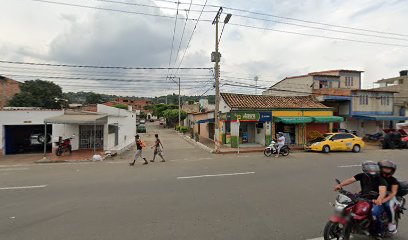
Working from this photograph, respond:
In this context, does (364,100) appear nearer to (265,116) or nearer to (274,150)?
(265,116)

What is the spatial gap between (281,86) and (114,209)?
3307 centimetres

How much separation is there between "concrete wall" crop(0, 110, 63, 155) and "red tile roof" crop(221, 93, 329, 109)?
1327 cm

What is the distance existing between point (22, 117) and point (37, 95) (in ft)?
112

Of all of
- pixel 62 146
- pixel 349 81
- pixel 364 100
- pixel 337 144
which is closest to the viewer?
pixel 62 146

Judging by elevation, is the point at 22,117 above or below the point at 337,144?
above

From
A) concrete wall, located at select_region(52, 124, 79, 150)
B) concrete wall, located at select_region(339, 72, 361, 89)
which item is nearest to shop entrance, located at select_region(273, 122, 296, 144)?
concrete wall, located at select_region(339, 72, 361, 89)

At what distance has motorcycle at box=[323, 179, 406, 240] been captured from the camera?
3.75m

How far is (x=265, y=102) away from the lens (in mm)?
21125

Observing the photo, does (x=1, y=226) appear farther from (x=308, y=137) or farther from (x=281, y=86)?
(x=281, y=86)

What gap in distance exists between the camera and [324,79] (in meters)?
29.9

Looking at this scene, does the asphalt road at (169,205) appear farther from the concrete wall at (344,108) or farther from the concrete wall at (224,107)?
the concrete wall at (344,108)

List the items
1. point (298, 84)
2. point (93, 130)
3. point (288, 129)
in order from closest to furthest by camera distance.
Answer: point (93, 130) → point (288, 129) → point (298, 84)

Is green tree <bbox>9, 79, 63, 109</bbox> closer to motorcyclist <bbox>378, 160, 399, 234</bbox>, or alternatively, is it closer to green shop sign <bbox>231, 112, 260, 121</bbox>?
green shop sign <bbox>231, 112, 260, 121</bbox>

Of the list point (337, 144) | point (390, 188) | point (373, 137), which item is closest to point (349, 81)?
point (373, 137)
